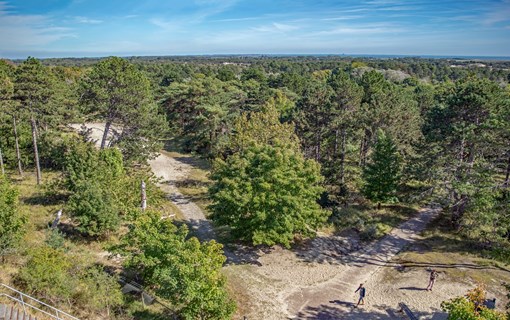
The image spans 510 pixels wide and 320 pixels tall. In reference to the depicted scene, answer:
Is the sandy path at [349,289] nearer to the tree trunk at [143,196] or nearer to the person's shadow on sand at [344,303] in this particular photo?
the person's shadow on sand at [344,303]

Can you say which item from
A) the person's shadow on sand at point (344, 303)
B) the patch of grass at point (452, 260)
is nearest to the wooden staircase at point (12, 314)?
the person's shadow on sand at point (344, 303)

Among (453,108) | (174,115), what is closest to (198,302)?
Answer: (453,108)

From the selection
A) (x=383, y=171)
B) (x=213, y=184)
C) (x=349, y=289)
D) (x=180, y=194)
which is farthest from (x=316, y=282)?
(x=180, y=194)

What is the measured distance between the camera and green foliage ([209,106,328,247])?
71.3 ft

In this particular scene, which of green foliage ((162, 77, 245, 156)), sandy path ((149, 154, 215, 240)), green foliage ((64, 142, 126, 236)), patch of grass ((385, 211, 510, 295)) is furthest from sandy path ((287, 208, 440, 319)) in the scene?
green foliage ((162, 77, 245, 156))

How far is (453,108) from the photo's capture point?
2719 centimetres

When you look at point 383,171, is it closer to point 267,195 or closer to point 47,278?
point 267,195

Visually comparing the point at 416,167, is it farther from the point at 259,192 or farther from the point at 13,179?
the point at 13,179

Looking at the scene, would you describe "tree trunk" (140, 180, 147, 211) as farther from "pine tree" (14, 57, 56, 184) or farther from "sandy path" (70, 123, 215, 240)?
"pine tree" (14, 57, 56, 184)

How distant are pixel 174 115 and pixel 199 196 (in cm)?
2177

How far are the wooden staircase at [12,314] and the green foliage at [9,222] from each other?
5.52 m

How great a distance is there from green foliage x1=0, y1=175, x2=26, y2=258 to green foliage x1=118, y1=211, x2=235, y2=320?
530 cm

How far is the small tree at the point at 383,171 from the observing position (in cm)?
3062

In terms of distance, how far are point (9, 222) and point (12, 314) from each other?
7024 mm
